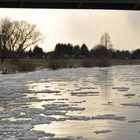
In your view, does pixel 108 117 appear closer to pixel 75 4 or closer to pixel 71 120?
pixel 71 120

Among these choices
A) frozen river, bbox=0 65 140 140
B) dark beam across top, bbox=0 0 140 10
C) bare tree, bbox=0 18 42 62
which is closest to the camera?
frozen river, bbox=0 65 140 140

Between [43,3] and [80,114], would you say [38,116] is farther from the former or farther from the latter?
[43,3]

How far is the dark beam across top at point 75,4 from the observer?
60.6 feet

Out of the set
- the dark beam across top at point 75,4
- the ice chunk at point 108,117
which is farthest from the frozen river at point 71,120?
the dark beam across top at point 75,4

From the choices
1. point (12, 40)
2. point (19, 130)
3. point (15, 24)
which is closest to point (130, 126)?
point (19, 130)

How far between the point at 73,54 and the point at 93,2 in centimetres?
15149

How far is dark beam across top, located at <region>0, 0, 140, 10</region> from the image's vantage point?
1848 cm

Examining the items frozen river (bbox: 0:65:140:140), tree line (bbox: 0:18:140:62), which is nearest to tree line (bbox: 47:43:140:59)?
tree line (bbox: 0:18:140:62)

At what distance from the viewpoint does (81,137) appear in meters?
12.9

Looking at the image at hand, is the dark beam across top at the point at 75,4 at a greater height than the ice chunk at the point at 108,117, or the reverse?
the dark beam across top at the point at 75,4

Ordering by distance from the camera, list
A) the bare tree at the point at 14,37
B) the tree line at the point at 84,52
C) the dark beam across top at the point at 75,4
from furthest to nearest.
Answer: the tree line at the point at 84,52
the bare tree at the point at 14,37
the dark beam across top at the point at 75,4

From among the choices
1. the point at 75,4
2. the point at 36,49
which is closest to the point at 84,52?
the point at 36,49

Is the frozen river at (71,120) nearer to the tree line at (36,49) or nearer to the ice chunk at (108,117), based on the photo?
the ice chunk at (108,117)

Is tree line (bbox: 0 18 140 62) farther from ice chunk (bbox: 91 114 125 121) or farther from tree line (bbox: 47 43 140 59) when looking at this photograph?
ice chunk (bbox: 91 114 125 121)
